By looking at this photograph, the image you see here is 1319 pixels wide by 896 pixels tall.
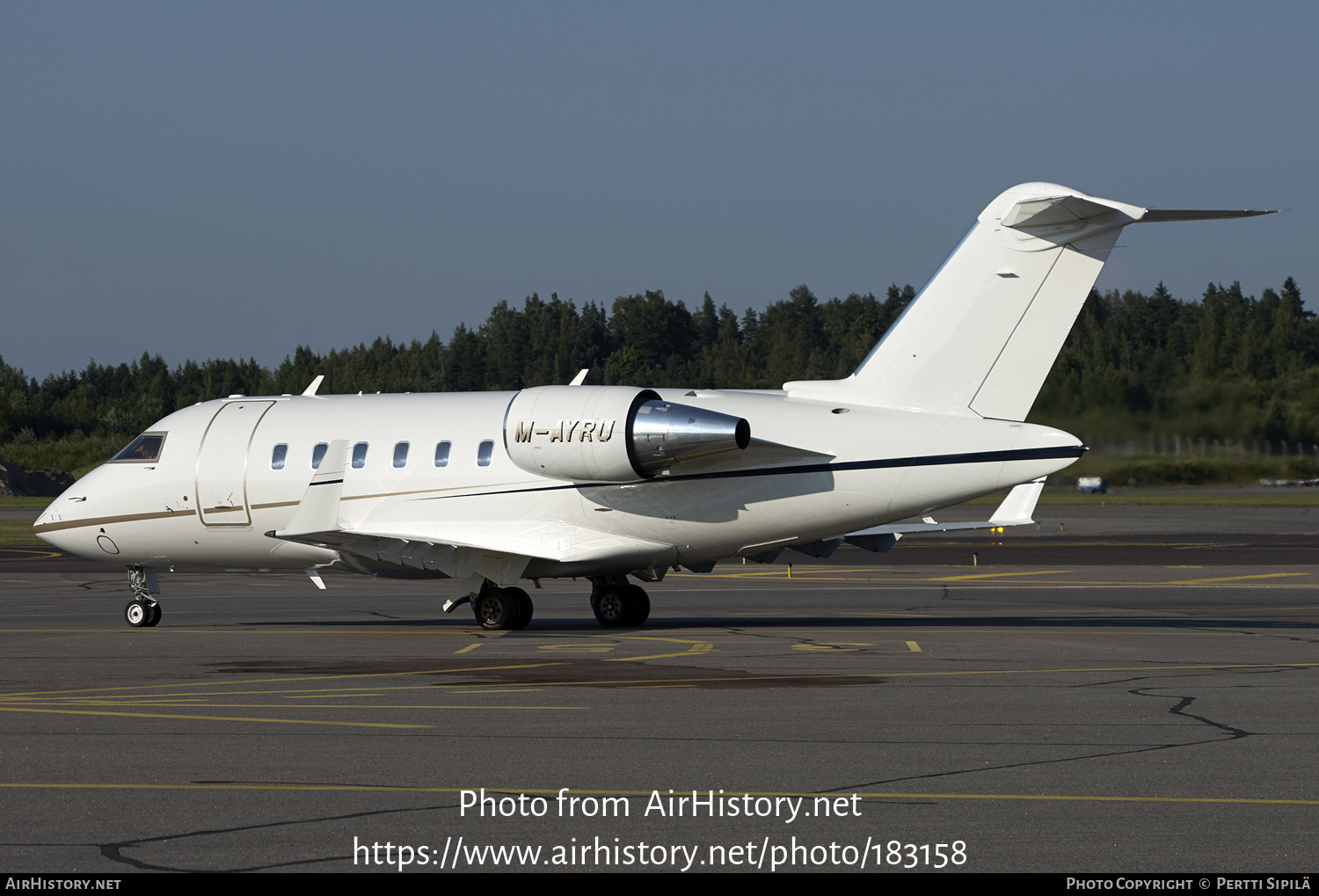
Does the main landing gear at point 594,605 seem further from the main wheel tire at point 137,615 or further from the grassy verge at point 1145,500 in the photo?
the grassy verge at point 1145,500

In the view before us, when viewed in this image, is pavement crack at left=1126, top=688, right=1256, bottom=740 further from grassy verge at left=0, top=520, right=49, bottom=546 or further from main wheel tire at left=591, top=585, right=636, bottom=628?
grassy verge at left=0, top=520, right=49, bottom=546

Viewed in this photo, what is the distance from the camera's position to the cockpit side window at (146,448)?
80.2 ft

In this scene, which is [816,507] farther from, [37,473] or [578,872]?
[37,473]

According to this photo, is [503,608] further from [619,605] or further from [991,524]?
[991,524]

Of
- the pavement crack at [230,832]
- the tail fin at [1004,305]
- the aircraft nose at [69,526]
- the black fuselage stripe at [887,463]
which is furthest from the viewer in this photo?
the aircraft nose at [69,526]

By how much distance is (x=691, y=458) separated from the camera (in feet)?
66.5

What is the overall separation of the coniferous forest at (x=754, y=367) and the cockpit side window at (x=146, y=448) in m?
16.4

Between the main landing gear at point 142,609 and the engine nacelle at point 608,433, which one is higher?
the engine nacelle at point 608,433

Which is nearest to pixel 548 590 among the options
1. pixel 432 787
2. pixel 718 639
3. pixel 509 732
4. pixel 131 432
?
pixel 718 639

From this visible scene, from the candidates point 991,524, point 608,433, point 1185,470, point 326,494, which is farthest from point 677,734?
point 1185,470

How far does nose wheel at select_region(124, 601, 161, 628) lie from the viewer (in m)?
22.9

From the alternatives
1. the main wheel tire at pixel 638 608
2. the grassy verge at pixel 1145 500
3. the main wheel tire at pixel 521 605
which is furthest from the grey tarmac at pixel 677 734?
the grassy verge at pixel 1145 500

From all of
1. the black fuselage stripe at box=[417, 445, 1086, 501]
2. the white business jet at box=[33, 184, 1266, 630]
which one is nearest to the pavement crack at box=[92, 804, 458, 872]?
the white business jet at box=[33, 184, 1266, 630]

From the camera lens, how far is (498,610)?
72.2 feet
